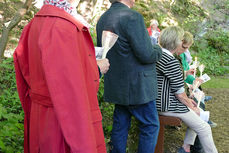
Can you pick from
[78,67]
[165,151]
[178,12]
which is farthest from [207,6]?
[78,67]

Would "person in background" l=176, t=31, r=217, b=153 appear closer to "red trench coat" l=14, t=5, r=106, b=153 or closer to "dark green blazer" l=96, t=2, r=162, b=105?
"dark green blazer" l=96, t=2, r=162, b=105

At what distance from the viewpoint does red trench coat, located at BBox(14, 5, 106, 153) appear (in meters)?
1.22

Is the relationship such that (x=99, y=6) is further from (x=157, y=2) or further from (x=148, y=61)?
(x=157, y=2)

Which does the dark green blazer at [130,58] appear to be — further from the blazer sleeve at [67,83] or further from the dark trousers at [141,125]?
the blazer sleeve at [67,83]

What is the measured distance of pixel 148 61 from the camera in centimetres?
235

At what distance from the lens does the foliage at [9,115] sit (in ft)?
6.43

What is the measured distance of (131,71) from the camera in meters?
2.40

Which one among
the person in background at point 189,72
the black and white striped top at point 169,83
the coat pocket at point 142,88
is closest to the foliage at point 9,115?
the coat pocket at point 142,88

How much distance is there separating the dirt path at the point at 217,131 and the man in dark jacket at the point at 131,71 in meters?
1.18

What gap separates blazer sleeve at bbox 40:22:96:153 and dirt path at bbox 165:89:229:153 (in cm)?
253

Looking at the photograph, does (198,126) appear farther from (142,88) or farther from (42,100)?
(42,100)

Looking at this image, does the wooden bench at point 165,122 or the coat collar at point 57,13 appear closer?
the coat collar at point 57,13

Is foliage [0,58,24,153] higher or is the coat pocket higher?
the coat pocket

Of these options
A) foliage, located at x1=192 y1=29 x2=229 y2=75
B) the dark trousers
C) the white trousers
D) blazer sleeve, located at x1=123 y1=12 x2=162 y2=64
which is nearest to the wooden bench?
the white trousers
